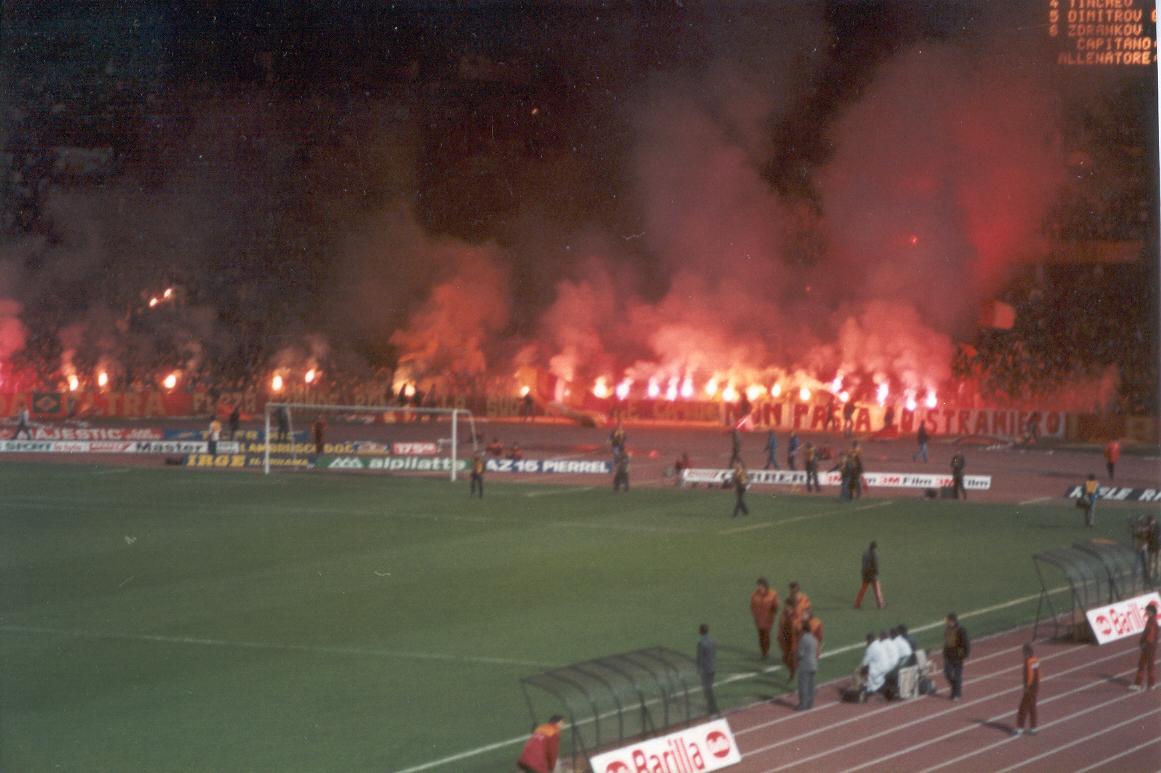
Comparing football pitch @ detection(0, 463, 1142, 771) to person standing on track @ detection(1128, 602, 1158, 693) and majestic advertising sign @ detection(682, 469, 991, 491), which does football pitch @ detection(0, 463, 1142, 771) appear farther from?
person standing on track @ detection(1128, 602, 1158, 693)

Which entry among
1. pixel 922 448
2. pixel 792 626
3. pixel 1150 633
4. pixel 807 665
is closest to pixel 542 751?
pixel 807 665

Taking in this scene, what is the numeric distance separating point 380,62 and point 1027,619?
6466 centimetres

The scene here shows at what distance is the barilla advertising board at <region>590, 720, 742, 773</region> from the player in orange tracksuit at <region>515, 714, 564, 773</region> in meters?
0.49

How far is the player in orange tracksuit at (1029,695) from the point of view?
16672 mm

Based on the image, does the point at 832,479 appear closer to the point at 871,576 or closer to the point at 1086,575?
the point at 871,576

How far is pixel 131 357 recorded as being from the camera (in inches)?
3359

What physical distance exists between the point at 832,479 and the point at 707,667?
27.6 meters

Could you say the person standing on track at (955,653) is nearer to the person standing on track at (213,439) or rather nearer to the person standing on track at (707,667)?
the person standing on track at (707,667)

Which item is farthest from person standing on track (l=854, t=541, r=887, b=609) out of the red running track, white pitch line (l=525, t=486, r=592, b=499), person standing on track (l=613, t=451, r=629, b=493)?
white pitch line (l=525, t=486, r=592, b=499)

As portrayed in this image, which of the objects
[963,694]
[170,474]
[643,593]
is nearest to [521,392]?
[170,474]

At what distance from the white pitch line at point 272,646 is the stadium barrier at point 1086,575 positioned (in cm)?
805

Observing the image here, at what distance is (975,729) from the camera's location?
677 inches

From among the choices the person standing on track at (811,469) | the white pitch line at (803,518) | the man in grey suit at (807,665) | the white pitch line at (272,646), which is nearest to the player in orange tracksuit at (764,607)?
the man in grey suit at (807,665)

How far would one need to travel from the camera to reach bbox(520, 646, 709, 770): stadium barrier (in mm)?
14125
